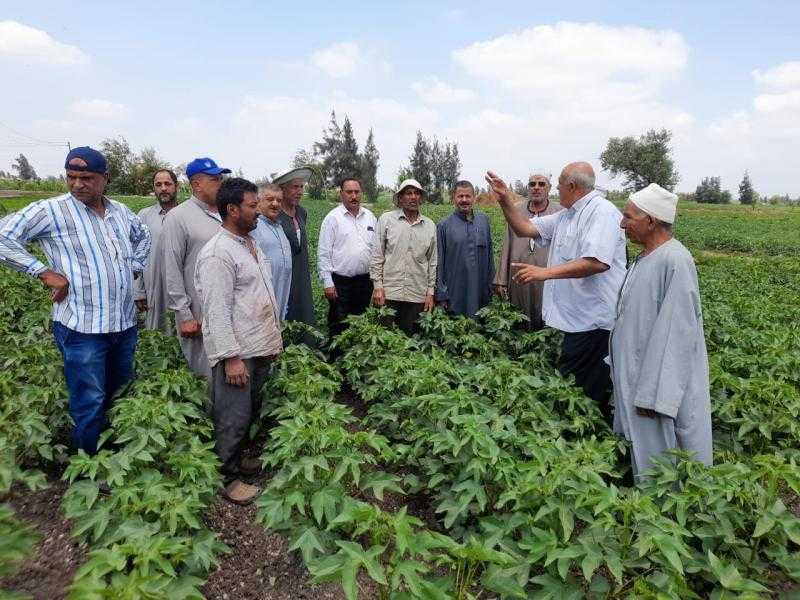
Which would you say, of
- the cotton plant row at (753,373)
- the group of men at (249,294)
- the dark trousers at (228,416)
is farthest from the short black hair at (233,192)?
the cotton plant row at (753,373)

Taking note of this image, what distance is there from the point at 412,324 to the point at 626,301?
2.49m

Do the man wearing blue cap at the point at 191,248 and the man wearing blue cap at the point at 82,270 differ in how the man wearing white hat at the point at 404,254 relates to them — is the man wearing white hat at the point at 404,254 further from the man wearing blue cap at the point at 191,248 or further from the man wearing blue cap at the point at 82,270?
the man wearing blue cap at the point at 82,270

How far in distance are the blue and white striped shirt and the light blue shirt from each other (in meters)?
1.19

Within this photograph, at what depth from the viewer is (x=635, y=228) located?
9.40 ft

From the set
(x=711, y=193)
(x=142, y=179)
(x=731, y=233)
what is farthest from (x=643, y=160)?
(x=142, y=179)

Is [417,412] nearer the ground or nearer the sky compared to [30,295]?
nearer the ground

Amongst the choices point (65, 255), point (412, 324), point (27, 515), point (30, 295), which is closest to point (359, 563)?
point (27, 515)

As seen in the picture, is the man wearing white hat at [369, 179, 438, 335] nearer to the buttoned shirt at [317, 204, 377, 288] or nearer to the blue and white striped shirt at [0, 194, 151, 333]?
the buttoned shirt at [317, 204, 377, 288]

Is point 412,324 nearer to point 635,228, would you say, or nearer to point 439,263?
point 439,263

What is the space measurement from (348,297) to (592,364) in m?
2.58

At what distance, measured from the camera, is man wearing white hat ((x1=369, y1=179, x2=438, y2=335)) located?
16.0 ft

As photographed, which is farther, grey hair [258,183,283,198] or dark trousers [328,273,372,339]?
dark trousers [328,273,372,339]

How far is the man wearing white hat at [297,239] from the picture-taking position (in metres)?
4.64

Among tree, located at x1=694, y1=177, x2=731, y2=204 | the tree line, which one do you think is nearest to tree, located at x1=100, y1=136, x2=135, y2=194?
the tree line
